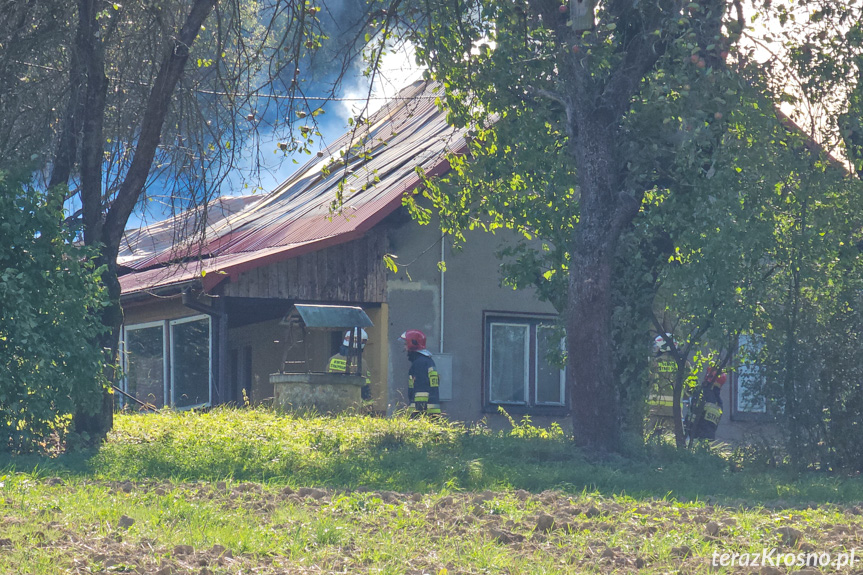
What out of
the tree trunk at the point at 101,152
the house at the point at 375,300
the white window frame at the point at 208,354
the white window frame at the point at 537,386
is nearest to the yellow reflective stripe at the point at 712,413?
the house at the point at 375,300

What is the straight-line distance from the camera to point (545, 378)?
1880 cm

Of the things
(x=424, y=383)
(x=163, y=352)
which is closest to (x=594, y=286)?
(x=424, y=383)

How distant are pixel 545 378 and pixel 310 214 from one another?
5.16m

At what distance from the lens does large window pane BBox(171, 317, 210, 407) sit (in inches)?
743

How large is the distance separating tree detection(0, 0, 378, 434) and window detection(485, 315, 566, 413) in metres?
7.89

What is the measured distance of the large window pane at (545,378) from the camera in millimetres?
18719

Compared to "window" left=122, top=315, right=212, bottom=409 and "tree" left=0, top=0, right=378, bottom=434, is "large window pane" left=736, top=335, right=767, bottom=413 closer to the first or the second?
→ "tree" left=0, top=0, right=378, bottom=434

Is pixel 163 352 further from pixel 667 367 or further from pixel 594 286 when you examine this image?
pixel 594 286

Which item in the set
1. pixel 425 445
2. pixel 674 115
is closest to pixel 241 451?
pixel 425 445

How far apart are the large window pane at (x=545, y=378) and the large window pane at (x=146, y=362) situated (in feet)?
22.9

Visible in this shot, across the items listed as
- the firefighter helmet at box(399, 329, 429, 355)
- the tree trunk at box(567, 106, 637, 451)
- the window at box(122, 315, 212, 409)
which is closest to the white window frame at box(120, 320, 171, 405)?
the window at box(122, 315, 212, 409)

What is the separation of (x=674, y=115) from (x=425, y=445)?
4391 mm

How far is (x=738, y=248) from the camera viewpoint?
40.5 ft

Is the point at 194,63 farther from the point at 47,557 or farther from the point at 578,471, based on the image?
the point at 47,557
